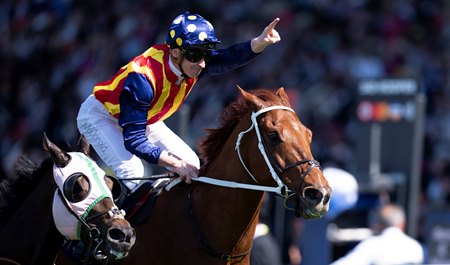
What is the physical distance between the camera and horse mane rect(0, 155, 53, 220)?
193 inches

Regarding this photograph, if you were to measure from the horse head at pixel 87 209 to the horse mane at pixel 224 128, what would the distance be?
99 centimetres

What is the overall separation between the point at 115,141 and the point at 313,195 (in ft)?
4.59

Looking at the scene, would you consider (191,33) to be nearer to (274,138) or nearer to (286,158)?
(274,138)

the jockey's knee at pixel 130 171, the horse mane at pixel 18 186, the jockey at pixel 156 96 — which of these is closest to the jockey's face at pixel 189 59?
the jockey at pixel 156 96

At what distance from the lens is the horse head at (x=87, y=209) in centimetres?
438

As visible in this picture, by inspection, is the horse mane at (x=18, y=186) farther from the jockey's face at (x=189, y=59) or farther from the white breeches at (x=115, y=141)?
the jockey's face at (x=189, y=59)

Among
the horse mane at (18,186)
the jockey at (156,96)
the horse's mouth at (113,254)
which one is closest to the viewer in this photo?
the horse's mouth at (113,254)

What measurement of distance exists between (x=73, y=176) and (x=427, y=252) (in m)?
4.01

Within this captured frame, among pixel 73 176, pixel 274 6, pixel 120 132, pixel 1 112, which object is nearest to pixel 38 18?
pixel 1 112

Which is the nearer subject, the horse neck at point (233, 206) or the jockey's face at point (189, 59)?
the horse neck at point (233, 206)

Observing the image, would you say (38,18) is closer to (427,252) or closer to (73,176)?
(427,252)

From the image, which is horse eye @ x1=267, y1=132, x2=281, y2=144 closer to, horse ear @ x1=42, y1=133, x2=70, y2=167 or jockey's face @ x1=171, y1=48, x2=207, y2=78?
jockey's face @ x1=171, y1=48, x2=207, y2=78

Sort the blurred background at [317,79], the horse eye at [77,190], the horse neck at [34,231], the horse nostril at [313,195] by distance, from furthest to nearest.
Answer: the blurred background at [317,79]
the horse nostril at [313,195]
the horse neck at [34,231]
the horse eye at [77,190]

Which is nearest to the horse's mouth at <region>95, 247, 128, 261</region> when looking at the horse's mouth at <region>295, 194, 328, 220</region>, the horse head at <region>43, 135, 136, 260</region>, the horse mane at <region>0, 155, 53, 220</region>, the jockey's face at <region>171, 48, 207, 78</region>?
the horse head at <region>43, 135, 136, 260</region>
